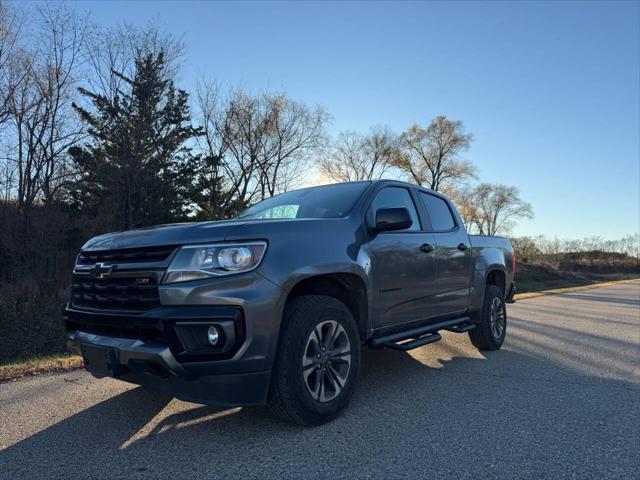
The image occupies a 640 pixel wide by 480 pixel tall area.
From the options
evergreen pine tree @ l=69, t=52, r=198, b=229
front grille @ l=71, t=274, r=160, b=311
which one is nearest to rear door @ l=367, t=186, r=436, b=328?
front grille @ l=71, t=274, r=160, b=311

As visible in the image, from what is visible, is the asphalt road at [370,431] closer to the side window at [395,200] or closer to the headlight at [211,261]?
the headlight at [211,261]

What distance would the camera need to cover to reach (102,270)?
3.32 meters

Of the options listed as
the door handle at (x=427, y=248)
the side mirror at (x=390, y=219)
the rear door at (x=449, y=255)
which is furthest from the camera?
the rear door at (x=449, y=255)

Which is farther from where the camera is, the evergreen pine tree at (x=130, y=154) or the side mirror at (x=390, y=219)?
the evergreen pine tree at (x=130, y=154)

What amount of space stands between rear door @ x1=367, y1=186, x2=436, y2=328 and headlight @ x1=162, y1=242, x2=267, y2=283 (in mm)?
1236

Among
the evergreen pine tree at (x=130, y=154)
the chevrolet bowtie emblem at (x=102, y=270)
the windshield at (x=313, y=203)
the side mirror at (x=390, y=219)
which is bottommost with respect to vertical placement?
the chevrolet bowtie emblem at (x=102, y=270)

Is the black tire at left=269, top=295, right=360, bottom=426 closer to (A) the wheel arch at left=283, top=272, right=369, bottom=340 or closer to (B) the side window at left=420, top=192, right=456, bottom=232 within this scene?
(A) the wheel arch at left=283, top=272, right=369, bottom=340

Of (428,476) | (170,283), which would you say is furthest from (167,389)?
(428,476)

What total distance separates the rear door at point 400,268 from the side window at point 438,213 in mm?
307

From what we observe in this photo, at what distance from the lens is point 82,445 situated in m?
3.09

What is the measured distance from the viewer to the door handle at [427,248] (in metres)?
4.60

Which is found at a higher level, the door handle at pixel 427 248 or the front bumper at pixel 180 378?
the door handle at pixel 427 248

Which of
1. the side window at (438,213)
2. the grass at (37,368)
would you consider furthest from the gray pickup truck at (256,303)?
the grass at (37,368)

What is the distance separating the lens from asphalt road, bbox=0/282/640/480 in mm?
2771
